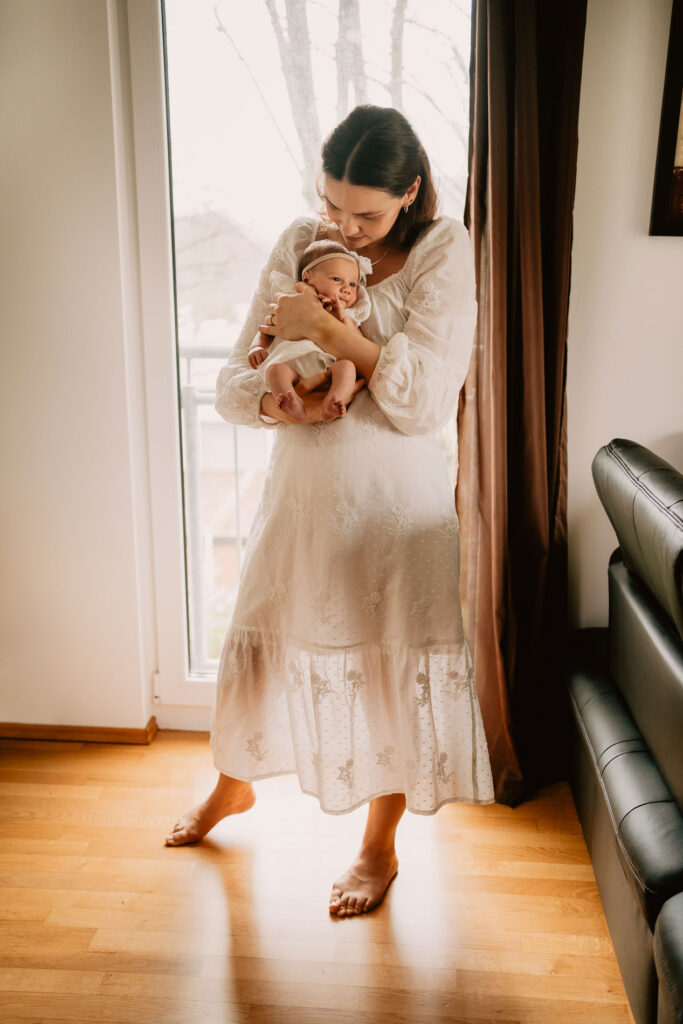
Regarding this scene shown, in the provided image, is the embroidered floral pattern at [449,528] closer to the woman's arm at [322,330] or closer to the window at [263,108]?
the woman's arm at [322,330]

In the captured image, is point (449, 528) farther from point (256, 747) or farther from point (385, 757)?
point (256, 747)

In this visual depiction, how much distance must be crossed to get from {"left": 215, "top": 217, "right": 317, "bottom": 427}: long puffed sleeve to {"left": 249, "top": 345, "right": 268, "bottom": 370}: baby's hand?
0.02m

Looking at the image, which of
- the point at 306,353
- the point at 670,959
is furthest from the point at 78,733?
the point at 670,959

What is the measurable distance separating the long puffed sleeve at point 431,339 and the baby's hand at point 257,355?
0.77 ft

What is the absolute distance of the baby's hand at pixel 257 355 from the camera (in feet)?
4.70

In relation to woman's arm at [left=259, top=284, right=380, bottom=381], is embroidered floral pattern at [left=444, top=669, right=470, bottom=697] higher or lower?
lower

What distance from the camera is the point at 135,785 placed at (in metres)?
2.04

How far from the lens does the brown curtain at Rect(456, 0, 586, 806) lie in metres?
1.66

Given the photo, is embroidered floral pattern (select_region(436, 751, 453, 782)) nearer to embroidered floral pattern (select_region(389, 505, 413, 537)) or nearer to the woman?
the woman

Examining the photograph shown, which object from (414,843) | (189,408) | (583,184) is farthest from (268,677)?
(583,184)

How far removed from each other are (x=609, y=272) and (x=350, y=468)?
3.13 ft

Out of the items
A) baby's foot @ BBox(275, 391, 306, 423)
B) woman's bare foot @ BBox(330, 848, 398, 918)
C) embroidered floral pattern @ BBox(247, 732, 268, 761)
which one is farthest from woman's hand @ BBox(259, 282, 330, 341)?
woman's bare foot @ BBox(330, 848, 398, 918)

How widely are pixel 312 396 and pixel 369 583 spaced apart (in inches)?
14.6

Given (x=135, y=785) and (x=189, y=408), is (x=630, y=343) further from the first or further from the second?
(x=135, y=785)
